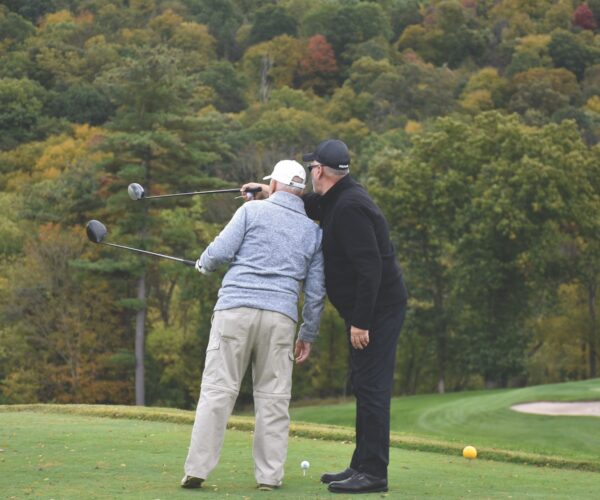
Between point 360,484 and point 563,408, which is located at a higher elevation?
point 563,408

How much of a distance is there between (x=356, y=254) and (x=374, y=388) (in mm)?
969

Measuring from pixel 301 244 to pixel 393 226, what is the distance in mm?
45165

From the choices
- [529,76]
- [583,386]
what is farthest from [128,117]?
[529,76]

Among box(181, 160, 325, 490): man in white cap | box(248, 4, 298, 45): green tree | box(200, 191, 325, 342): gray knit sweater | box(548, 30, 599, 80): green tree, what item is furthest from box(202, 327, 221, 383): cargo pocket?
box(248, 4, 298, 45): green tree

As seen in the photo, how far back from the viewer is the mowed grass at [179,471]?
816 cm

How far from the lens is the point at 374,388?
8.64 meters

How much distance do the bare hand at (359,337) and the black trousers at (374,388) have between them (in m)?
0.13

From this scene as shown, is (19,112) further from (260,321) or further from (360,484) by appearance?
(360,484)

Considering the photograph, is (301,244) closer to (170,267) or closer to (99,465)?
(99,465)

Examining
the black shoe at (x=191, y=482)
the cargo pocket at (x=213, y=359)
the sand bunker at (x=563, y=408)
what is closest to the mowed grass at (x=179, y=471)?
the black shoe at (x=191, y=482)

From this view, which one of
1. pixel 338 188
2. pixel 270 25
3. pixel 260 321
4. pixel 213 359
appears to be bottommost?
pixel 213 359

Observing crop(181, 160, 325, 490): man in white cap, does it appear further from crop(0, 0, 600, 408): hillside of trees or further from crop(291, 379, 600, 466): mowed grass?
crop(0, 0, 600, 408): hillside of trees

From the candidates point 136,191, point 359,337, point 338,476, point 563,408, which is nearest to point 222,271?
point 563,408

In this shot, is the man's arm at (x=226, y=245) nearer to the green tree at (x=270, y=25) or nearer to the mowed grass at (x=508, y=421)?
the mowed grass at (x=508, y=421)
